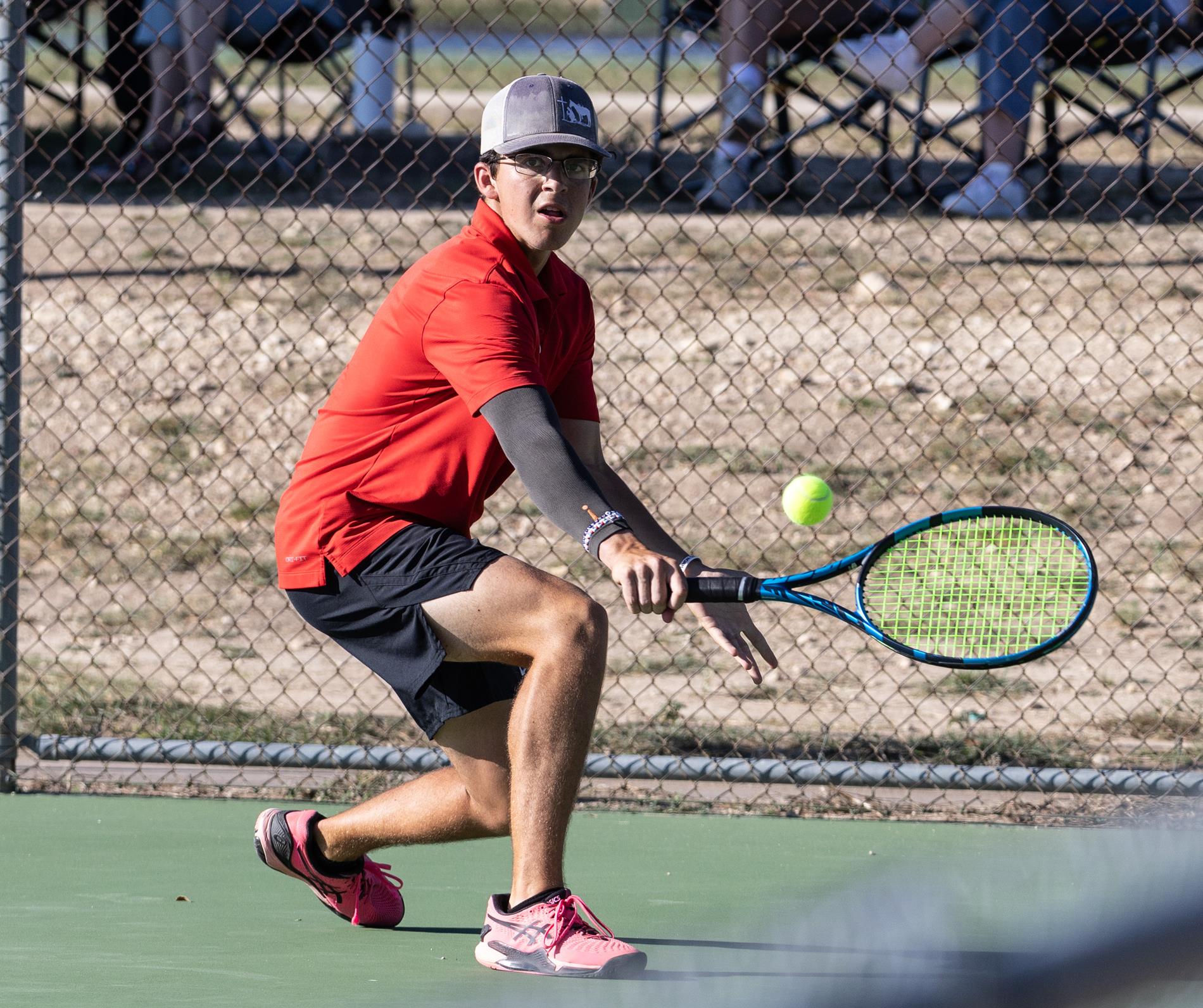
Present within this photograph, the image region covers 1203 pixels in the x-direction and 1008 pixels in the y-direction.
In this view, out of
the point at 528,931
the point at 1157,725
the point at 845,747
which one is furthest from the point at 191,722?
the point at 1157,725

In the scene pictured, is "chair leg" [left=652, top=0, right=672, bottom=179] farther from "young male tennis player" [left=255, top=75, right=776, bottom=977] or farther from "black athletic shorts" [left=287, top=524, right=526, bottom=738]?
"black athletic shorts" [left=287, top=524, right=526, bottom=738]

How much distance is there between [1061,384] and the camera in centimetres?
847

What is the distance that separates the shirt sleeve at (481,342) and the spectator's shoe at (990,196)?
263 inches

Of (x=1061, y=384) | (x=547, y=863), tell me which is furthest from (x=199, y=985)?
(x=1061, y=384)

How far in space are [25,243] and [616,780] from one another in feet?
20.9

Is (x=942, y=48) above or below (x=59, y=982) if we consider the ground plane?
above

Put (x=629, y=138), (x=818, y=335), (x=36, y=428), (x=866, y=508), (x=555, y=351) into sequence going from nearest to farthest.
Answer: (x=555, y=351), (x=866, y=508), (x=36, y=428), (x=818, y=335), (x=629, y=138)

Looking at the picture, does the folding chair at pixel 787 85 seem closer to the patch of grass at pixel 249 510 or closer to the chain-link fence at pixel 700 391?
the chain-link fence at pixel 700 391

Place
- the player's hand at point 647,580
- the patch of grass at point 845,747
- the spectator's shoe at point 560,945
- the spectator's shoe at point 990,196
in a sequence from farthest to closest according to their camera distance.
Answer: the spectator's shoe at point 990,196 → the patch of grass at point 845,747 → the spectator's shoe at point 560,945 → the player's hand at point 647,580

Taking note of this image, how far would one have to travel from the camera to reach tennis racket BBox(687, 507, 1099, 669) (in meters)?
3.24

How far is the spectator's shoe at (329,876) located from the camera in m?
3.67

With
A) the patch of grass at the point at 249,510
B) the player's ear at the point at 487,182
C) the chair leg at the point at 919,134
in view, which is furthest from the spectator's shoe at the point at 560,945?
the chair leg at the point at 919,134

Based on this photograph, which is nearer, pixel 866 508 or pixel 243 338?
pixel 866 508

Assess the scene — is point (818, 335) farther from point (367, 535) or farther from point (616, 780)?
point (367, 535)
